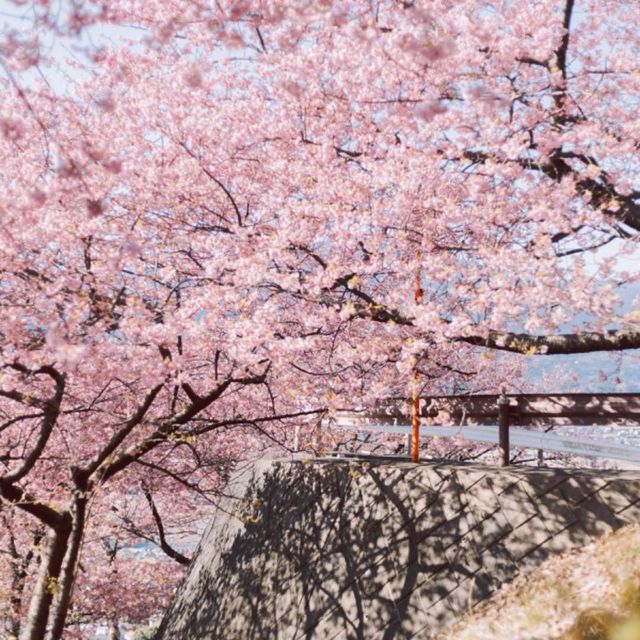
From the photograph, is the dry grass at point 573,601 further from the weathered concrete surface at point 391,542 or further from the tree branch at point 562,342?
the tree branch at point 562,342

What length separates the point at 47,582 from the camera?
775cm

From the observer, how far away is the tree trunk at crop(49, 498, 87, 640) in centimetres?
752

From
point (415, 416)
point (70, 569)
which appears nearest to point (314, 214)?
point (415, 416)

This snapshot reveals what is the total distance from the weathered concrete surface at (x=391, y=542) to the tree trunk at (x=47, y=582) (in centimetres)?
230

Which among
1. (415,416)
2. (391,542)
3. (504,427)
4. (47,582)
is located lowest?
(47,582)

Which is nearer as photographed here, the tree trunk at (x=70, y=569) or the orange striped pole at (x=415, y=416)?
the tree trunk at (x=70, y=569)

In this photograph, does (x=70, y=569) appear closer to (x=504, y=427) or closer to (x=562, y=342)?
(x=504, y=427)

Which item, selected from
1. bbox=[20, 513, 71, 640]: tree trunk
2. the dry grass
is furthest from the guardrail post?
bbox=[20, 513, 71, 640]: tree trunk

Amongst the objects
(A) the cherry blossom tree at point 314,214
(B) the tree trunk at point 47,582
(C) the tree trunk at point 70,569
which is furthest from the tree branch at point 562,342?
(B) the tree trunk at point 47,582

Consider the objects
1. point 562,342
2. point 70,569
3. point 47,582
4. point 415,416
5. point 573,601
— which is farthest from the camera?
point 415,416

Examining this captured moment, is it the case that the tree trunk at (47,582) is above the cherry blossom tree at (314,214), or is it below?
below

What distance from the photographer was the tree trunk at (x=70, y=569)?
752 centimetres

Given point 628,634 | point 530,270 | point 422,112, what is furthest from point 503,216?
point 628,634

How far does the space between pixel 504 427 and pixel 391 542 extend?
1.91 metres
